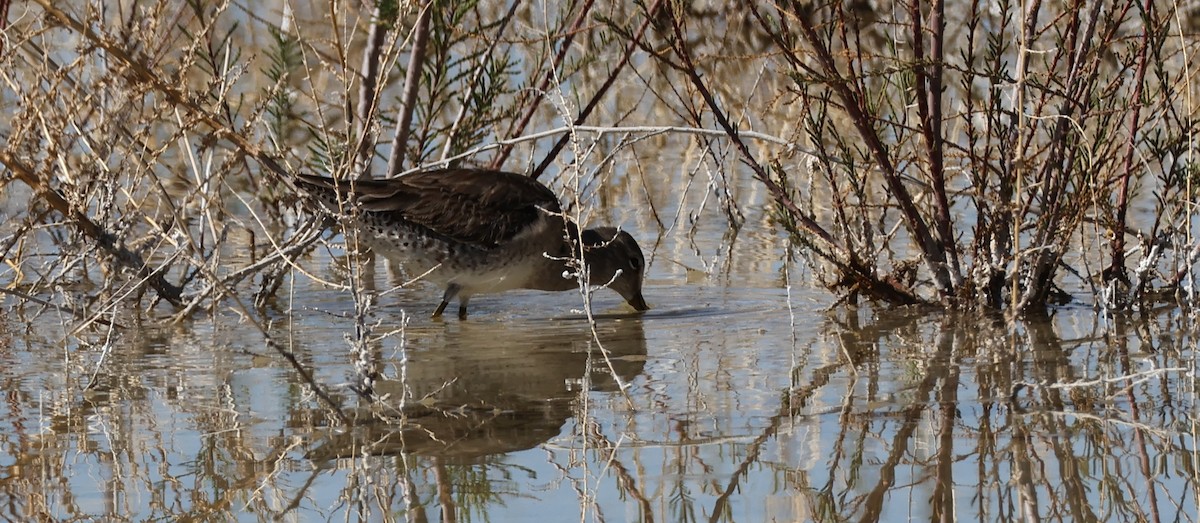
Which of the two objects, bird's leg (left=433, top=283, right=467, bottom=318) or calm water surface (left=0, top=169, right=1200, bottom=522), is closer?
calm water surface (left=0, top=169, right=1200, bottom=522)

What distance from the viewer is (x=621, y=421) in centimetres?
448

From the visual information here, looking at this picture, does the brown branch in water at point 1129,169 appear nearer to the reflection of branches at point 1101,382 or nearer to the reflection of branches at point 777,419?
the reflection of branches at point 1101,382

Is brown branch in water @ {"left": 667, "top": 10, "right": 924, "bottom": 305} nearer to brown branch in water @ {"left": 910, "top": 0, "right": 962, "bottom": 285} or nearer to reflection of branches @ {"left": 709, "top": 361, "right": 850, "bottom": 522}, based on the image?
brown branch in water @ {"left": 910, "top": 0, "right": 962, "bottom": 285}

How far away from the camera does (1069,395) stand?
15.3 feet

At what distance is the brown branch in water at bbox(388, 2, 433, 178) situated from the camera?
21.2 ft

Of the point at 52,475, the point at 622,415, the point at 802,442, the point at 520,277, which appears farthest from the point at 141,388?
the point at 520,277

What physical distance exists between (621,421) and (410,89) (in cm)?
251

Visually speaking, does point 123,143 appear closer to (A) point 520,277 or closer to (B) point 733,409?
(A) point 520,277

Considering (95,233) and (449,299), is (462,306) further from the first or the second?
(95,233)

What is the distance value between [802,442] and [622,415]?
0.56m

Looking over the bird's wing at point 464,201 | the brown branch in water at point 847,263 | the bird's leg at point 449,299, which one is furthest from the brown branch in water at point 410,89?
the brown branch in water at point 847,263

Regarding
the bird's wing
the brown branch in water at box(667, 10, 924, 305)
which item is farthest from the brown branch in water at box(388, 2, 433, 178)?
the brown branch in water at box(667, 10, 924, 305)

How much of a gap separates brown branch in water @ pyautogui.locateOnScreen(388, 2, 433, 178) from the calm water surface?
2.90 feet

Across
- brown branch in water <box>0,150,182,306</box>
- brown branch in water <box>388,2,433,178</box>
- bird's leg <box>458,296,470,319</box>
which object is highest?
brown branch in water <box>388,2,433,178</box>
